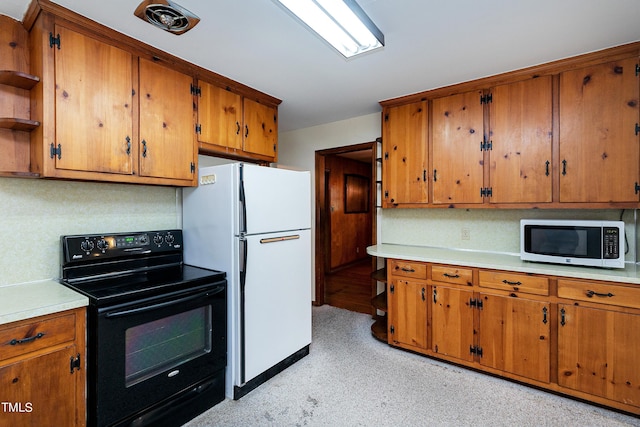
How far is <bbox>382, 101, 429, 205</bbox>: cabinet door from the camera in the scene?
290 centimetres

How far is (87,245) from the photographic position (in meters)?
1.99

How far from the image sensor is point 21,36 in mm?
1782

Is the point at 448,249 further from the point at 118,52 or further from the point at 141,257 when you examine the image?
the point at 118,52

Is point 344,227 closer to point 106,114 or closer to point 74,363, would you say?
point 106,114

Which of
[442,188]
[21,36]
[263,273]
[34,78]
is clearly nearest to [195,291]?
[263,273]

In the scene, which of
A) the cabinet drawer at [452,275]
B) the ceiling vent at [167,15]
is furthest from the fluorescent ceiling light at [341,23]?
the cabinet drawer at [452,275]

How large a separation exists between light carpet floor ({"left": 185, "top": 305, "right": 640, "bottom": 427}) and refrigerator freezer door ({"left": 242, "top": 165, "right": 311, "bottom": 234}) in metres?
1.17

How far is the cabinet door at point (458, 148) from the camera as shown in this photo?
2639mm

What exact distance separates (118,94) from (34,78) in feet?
1.26

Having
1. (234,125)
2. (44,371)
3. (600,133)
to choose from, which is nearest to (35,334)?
(44,371)

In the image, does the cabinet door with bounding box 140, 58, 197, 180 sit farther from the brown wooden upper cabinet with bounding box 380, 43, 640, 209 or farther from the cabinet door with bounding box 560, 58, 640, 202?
the cabinet door with bounding box 560, 58, 640, 202

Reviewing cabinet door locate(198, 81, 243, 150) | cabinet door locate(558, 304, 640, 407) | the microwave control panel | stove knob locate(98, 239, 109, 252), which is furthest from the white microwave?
stove knob locate(98, 239, 109, 252)

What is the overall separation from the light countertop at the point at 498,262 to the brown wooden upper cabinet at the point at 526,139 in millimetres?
443

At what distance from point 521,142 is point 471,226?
2.86 feet
